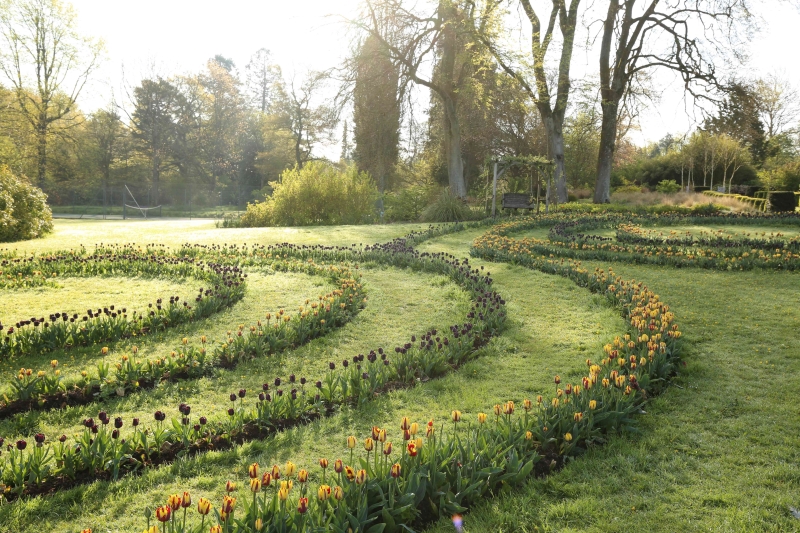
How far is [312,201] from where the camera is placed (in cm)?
1967

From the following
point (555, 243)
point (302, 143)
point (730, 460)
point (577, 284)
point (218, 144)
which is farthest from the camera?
point (218, 144)

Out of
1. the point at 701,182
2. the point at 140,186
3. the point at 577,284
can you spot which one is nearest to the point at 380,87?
the point at 577,284

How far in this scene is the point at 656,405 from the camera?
3.81m

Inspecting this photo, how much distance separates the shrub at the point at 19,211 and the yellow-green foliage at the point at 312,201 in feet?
23.2

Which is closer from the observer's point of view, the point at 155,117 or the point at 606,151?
the point at 606,151

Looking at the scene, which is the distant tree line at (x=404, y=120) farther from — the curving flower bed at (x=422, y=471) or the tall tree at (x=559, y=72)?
the curving flower bed at (x=422, y=471)

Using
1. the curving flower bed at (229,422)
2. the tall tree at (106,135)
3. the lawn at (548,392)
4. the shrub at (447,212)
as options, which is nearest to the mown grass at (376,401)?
the lawn at (548,392)

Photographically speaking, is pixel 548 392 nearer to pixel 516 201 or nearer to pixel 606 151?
pixel 516 201

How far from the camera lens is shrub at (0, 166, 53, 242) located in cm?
1413

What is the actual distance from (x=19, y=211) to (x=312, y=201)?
926 centimetres

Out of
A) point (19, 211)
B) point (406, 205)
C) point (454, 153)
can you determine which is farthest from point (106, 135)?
point (454, 153)

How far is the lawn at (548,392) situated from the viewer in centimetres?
261

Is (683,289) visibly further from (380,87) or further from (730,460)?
(380,87)

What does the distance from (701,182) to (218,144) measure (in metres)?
45.4
